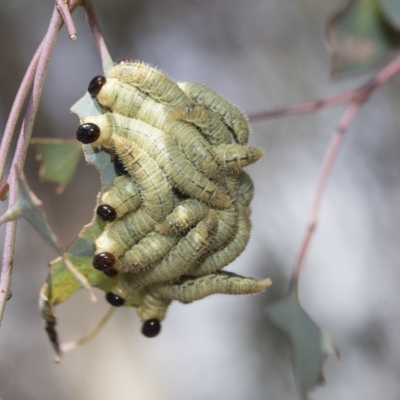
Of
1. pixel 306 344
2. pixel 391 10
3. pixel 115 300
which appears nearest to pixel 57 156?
pixel 115 300

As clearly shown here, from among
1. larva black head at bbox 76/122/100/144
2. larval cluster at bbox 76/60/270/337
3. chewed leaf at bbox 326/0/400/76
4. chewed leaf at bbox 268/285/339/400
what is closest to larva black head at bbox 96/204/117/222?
larval cluster at bbox 76/60/270/337

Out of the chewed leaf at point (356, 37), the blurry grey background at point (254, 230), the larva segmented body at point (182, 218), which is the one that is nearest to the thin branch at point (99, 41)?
the larva segmented body at point (182, 218)

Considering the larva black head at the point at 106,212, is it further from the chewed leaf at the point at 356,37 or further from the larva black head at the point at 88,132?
the chewed leaf at the point at 356,37

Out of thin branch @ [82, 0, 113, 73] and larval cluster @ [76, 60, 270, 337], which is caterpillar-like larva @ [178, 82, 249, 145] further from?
thin branch @ [82, 0, 113, 73]

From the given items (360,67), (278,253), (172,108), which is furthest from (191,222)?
(278,253)

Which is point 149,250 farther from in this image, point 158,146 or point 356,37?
point 356,37

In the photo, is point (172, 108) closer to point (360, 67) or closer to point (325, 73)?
point (360, 67)
